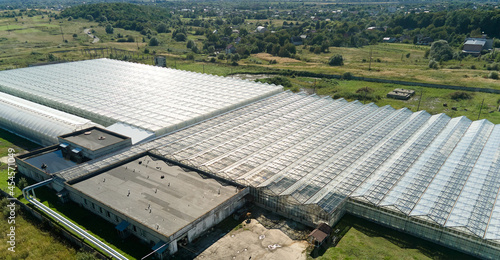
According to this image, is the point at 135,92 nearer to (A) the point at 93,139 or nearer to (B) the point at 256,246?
(A) the point at 93,139

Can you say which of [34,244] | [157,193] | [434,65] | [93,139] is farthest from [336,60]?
[34,244]

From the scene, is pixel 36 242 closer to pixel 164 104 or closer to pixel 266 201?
pixel 266 201

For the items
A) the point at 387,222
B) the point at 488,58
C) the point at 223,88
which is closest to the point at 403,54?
the point at 488,58

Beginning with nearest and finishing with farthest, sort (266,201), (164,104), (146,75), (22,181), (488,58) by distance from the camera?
(266,201) < (22,181) < (164,104) < (146,75) < (488,58)

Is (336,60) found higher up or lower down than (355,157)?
higher up

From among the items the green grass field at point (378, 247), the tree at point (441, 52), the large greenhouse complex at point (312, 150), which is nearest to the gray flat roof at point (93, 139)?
the large greenhouse complex at point (312, 150)

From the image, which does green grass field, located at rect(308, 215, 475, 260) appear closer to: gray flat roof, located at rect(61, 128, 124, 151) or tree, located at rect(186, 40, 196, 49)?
gray flat roof, located at rect(61, 128, 124, 151)
